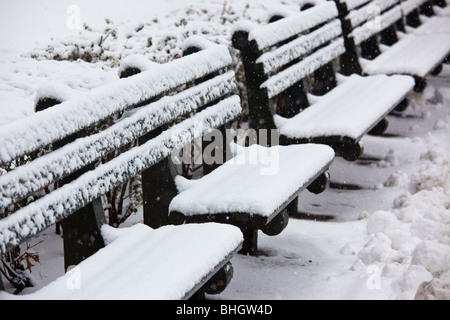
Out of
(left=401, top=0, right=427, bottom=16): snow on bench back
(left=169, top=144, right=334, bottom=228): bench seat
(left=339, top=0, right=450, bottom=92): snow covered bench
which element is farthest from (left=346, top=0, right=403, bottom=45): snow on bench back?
(left=169, top=144, right=334, bottom=228): bench seat

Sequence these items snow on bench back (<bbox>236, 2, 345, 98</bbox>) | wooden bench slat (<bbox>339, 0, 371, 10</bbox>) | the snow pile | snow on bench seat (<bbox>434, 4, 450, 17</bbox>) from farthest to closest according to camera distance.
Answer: snow on bench seat (<bbox>434, 4, 450, 17</bbox>) → wooden bench slat (<bbox>339, 0, 371, 10</bbox>) → snow on bench back (<bbox>236, 2, 345, 98</bbox>) → the snow pile

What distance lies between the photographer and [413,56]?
618 centimetres

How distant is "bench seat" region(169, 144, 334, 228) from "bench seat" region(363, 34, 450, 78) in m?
2.23

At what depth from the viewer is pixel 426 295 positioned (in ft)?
9.65

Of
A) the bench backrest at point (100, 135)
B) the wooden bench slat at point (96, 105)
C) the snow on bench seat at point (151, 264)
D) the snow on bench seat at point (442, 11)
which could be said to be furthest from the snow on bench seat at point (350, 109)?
the snow on bench seat at point (442, 11)

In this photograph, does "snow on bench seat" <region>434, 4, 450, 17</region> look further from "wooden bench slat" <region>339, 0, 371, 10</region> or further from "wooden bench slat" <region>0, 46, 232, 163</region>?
"wooden bench slat" <region>0, 46, 232, 163</region>

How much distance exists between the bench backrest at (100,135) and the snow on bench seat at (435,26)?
4.57 meters

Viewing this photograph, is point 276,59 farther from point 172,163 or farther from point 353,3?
point 353,3

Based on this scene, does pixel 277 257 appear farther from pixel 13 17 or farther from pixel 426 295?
pixel 13 17

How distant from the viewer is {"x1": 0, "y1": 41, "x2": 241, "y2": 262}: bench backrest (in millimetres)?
2283

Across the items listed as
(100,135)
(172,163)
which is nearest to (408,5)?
(172,163)

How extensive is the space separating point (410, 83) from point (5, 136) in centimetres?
386

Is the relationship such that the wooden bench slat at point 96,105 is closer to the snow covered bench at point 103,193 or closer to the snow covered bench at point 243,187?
the snow covered bench at point 103,193
